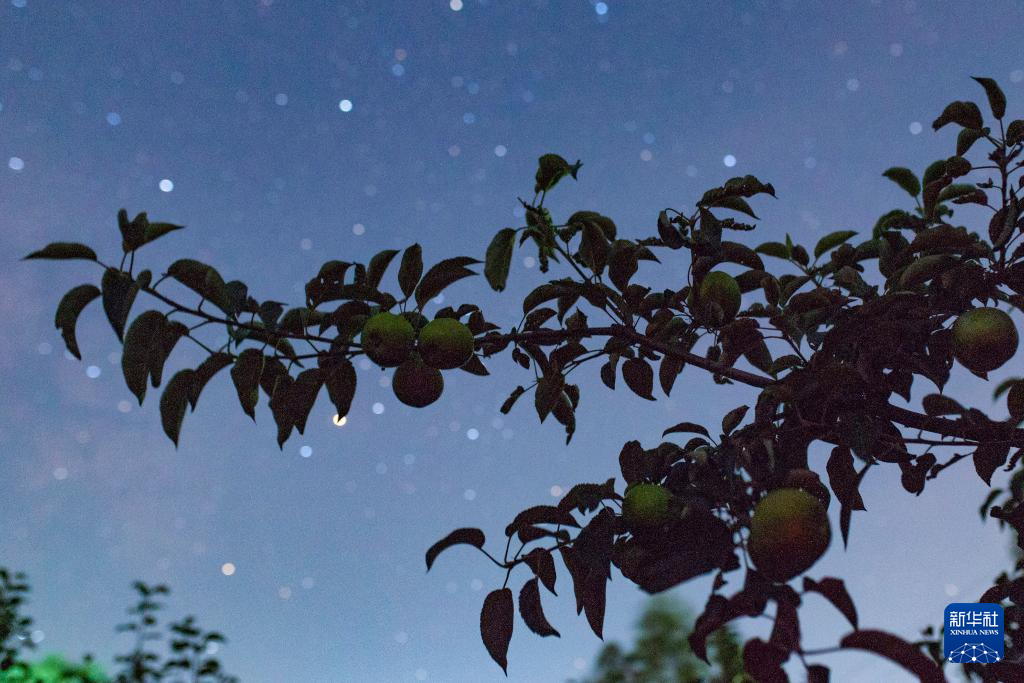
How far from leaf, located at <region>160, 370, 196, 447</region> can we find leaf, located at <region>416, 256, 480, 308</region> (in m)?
0.66

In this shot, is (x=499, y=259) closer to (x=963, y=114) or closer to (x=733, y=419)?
(x=733, y=419)

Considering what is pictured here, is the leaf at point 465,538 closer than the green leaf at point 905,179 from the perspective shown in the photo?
Yes

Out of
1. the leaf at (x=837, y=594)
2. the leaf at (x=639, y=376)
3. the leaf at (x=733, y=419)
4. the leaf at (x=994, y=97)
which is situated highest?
the leaf at (x=994, y=97)

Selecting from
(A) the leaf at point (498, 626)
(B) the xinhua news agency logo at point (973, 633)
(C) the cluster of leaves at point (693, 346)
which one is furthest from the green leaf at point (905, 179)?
(A) the leaf at point (498, 626)

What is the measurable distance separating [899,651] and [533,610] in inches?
42.8

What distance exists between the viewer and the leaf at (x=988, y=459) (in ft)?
8.41

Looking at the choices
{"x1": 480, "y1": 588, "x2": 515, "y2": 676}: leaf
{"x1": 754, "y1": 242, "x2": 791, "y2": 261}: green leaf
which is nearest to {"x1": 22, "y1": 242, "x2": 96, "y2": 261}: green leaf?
{"x1": 480, "y1": 588, "x2": 515, "y2": 676}: leaf

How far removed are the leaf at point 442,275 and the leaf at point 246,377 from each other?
489 mm

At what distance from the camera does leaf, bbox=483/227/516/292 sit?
7.67ft

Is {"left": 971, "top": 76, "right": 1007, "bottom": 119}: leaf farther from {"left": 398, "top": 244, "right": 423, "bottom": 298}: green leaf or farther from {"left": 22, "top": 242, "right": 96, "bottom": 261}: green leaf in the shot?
{"left": 22, "top": 242, "right": 96, "bottom": 261}: green leaf

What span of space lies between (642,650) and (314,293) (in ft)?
51.2

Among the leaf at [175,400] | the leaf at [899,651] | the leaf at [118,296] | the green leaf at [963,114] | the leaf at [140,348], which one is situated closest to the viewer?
the leaf at [899,651]

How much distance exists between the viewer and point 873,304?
82.0 inches

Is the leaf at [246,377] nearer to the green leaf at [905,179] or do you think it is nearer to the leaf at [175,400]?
the leaf at [175,400]
